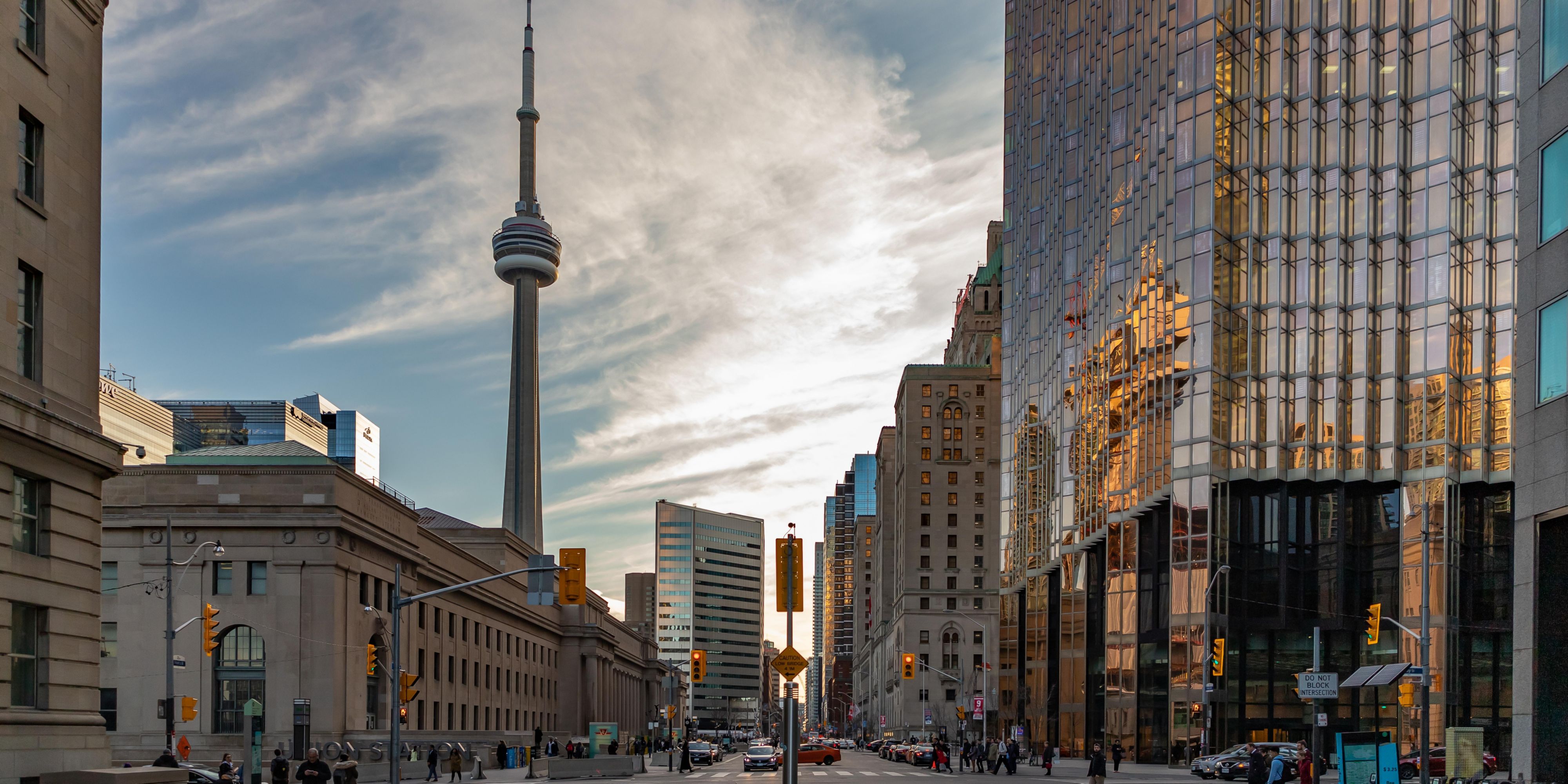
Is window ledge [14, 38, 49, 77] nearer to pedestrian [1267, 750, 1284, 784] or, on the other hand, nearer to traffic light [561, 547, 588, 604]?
traffic light [561, 547, 588, 604]

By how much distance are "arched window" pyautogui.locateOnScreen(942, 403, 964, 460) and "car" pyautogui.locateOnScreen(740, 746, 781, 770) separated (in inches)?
3901

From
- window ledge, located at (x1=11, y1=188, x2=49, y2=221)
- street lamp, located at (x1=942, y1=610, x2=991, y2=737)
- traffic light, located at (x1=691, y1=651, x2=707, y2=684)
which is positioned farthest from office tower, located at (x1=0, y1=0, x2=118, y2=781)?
street lamp, located at (x1=942, y1=610, x2=991, y2=737)

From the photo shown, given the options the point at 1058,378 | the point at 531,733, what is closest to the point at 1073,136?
the point at 1058,378

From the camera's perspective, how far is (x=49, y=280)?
22.4 m

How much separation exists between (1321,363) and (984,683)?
4675 cm

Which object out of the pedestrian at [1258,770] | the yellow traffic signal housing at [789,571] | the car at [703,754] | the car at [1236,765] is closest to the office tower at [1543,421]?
the pedestrian at [1258,770]

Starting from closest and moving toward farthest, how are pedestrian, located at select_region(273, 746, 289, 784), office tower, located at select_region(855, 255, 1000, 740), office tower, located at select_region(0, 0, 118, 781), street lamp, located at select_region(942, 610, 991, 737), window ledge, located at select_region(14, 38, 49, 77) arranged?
office tower, located at select_region(0, 0, 118, 781)
window ledge, located at select_region(14, 38, 49, 77)
pedestrian, located at select_region(273, 746, 289, 784)
street lamp, located at select_region(942, 610, 991, 737)
office tower, located at select_region(855, 255, 1000, 740)

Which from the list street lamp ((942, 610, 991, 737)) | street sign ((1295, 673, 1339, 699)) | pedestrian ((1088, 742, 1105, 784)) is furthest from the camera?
street lamp ((942, 610, 991, 737))

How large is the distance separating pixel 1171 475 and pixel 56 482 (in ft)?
226

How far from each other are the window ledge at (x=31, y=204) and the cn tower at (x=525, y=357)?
6083 inches

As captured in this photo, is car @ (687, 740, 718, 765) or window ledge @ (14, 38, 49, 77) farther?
car @ (687, 740, 718, 765)

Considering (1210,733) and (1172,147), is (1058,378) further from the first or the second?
(1210,733)

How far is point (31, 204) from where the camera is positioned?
21781mm

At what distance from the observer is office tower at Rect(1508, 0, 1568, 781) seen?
26.2 metres
